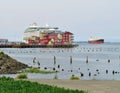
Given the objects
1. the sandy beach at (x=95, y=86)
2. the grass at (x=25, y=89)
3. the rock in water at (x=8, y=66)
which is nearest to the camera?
the grass at (x=25, y=89)

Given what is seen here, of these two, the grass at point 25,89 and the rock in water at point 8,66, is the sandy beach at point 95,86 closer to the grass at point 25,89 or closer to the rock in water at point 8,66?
the grass at point 25,89

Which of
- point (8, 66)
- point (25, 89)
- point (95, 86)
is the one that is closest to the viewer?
point (25, 89)

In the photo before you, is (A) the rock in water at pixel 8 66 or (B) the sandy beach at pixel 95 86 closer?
(B) the sandy beach at pixel 95 86

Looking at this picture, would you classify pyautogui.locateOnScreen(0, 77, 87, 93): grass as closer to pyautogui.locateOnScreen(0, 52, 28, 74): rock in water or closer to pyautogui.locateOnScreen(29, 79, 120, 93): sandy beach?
pyautogui.locateOnScreen(29, 79, 120, 93): sandy beach

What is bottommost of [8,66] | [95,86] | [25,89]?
[95,86]

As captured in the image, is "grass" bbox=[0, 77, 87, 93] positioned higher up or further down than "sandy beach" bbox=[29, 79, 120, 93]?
higher up

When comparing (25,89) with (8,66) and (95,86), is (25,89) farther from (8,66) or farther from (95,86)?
(8,66)

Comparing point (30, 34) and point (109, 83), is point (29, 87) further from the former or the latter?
point (30, 34)

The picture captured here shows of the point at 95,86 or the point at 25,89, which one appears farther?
the point at 95,86

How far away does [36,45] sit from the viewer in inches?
7849

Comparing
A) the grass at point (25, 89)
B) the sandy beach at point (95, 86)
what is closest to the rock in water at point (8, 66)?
the sandy beach at point (95, 86)

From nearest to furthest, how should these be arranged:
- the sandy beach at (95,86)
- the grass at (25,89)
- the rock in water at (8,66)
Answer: the grass at (25,89) → the sandy beach at (95,86) → the rock in water at (8,66)

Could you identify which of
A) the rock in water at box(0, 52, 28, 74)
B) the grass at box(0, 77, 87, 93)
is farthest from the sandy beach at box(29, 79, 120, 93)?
the rock in water at box(0, 52, 28, 74)

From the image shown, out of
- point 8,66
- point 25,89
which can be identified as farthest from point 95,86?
point 8,66
